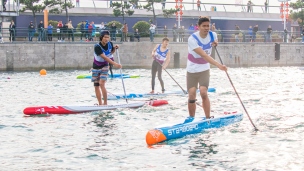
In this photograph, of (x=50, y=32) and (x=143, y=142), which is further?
(x=50, y=32)

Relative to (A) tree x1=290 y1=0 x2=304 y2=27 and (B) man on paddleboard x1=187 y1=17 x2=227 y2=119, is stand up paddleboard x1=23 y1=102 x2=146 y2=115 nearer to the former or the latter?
(B) man on paddleboard x1=187 y1=17 x2=227 y2=119

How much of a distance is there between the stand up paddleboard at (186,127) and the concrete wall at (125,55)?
91.9 feet

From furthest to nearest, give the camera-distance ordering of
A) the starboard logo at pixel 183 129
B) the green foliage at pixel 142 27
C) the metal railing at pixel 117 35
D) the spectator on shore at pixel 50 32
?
1. the green foliage at pixel 142 27
2. the metal railing at pixel 117 35
3. the spectator on shore at pixel 50 32
4. the starboard logo at pixel 183 129

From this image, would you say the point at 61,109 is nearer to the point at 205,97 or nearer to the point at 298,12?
the point at 205,97

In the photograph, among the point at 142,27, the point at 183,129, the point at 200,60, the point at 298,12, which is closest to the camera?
the point at 183,129

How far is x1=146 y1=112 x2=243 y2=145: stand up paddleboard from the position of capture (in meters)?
11.0

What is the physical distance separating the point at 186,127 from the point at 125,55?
31243 mm

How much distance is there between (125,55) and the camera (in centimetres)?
4269

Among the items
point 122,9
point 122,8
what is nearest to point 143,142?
point 122,9

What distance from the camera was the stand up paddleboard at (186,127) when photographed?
11.0 meters

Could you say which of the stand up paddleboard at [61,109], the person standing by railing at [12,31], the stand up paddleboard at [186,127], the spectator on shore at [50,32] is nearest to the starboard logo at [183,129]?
the stand up paddleboard at [186,127]

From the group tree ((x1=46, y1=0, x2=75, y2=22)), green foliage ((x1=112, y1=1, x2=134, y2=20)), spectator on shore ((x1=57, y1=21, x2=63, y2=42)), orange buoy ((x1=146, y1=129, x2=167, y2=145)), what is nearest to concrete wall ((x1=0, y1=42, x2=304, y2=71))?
spectator on shore ((x1=57, y1=21, x2=63, y2=42))

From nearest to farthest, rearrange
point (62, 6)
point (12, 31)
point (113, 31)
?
point (12, 31), point (113, 31), point (62, 6)

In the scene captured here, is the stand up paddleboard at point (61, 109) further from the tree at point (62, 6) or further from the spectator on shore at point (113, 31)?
the tree at point (62, 6)
